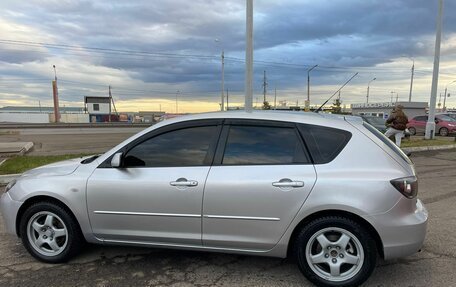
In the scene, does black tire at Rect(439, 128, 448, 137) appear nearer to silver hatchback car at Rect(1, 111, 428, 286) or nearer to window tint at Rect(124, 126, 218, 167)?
silver hatchback car at Rect(1, 111, 428, 286)

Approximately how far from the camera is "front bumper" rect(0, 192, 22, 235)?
4215 millimetres

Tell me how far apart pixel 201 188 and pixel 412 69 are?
6554cm

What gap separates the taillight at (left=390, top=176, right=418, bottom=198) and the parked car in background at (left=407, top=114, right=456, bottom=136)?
25470mm

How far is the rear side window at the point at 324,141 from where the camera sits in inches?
143

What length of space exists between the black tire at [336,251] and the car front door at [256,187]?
24cm

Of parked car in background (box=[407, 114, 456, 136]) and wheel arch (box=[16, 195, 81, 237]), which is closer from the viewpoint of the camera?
wheel arch (box=[16, 195, 81, 237])

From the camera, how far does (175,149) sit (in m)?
3.97

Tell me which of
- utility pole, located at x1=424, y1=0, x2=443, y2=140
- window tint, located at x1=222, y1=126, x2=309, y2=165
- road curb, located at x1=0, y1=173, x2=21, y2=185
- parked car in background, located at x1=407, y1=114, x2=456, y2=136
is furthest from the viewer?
parked car in background, located at x1=407, y1=114, x2=456, y2=136

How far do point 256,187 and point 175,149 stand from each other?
948 mm

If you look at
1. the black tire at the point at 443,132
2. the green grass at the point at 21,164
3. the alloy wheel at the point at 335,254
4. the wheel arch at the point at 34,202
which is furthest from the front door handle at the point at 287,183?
the black tire at the point at 443,132

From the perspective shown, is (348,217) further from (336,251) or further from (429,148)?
(429,148)

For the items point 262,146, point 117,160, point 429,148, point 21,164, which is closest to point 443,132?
point 429,148

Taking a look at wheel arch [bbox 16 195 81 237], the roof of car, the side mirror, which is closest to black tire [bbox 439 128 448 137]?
the roof of car

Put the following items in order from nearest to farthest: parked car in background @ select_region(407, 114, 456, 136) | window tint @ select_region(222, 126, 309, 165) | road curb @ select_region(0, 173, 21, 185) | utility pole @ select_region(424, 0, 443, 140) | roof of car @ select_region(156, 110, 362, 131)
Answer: window tint @ select_region(222, 126, 309, 165)
roof of car @ select_region(156, 110, 362, 131)
road curb @ select_region(0, 173, 21, 185)
utility pole @ select_region(424, 0, 443, 140)
parked car in background @ select_region(407, 114, 456, 136)
